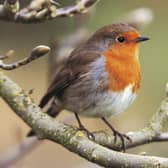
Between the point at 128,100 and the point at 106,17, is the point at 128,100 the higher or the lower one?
the higher one

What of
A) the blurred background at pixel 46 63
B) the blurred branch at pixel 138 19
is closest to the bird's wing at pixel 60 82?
the blurred branch at pixel 138 19

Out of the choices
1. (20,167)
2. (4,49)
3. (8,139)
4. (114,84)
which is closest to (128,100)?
(114,84)

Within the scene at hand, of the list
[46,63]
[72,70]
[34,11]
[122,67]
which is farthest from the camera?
[46,63]

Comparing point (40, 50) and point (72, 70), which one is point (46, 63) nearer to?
point (72, 70)

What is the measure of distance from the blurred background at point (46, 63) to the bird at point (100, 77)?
228cm

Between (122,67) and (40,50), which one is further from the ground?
(40,50)

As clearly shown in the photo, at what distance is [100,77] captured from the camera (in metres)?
3.69

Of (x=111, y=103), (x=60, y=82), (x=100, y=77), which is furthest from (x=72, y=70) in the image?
(x=111, y=103)

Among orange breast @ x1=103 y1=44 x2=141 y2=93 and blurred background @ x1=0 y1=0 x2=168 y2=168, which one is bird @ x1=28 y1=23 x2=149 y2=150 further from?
blurred background @ x1=0 y1=0 x2=168 y2=168

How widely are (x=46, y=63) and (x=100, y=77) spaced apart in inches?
104

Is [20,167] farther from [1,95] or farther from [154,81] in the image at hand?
[154,81]

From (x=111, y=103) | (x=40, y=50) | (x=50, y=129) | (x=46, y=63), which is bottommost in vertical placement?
(x=46, y=63)

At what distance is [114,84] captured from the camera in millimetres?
3654

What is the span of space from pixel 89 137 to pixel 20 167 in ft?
1.81
